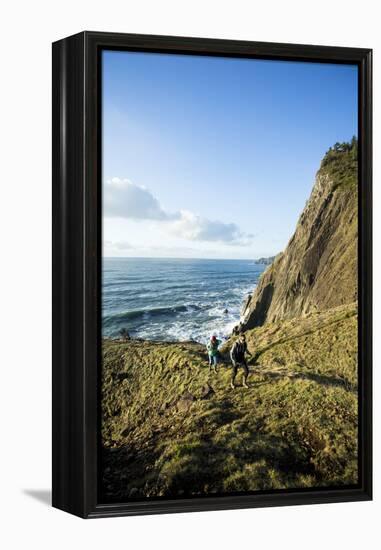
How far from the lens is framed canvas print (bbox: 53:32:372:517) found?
7219 millimetres

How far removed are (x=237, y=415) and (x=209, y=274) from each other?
130 centimetres

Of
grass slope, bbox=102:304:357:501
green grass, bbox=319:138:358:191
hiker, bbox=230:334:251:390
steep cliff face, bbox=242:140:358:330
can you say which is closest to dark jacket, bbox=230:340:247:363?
hiker, bbox=230:334:251:390

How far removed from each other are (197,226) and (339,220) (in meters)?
1.38

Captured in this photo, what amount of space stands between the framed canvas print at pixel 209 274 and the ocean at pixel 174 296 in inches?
0.6

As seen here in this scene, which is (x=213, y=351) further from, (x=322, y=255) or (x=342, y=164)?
(x=342, y=164)

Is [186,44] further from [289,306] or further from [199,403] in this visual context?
[199,403]

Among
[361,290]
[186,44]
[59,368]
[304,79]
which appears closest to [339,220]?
[361,290]

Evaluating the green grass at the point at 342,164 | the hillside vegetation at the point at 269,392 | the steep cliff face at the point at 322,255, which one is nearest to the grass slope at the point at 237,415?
the hillside vegetation at the point at 269,392

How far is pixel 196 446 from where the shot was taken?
7.35 metres

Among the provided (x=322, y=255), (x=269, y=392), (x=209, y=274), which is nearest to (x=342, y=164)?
(x=322, y=255)

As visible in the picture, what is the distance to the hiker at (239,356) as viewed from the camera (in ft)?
25.1

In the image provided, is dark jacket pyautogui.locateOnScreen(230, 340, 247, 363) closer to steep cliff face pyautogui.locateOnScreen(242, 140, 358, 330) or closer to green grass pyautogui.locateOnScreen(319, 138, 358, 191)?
steep cliff face pyautogui.locateOnScreen(242, 140, 358, 330)

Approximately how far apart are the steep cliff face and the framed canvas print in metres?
0.01

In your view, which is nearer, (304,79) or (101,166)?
(101,166)
